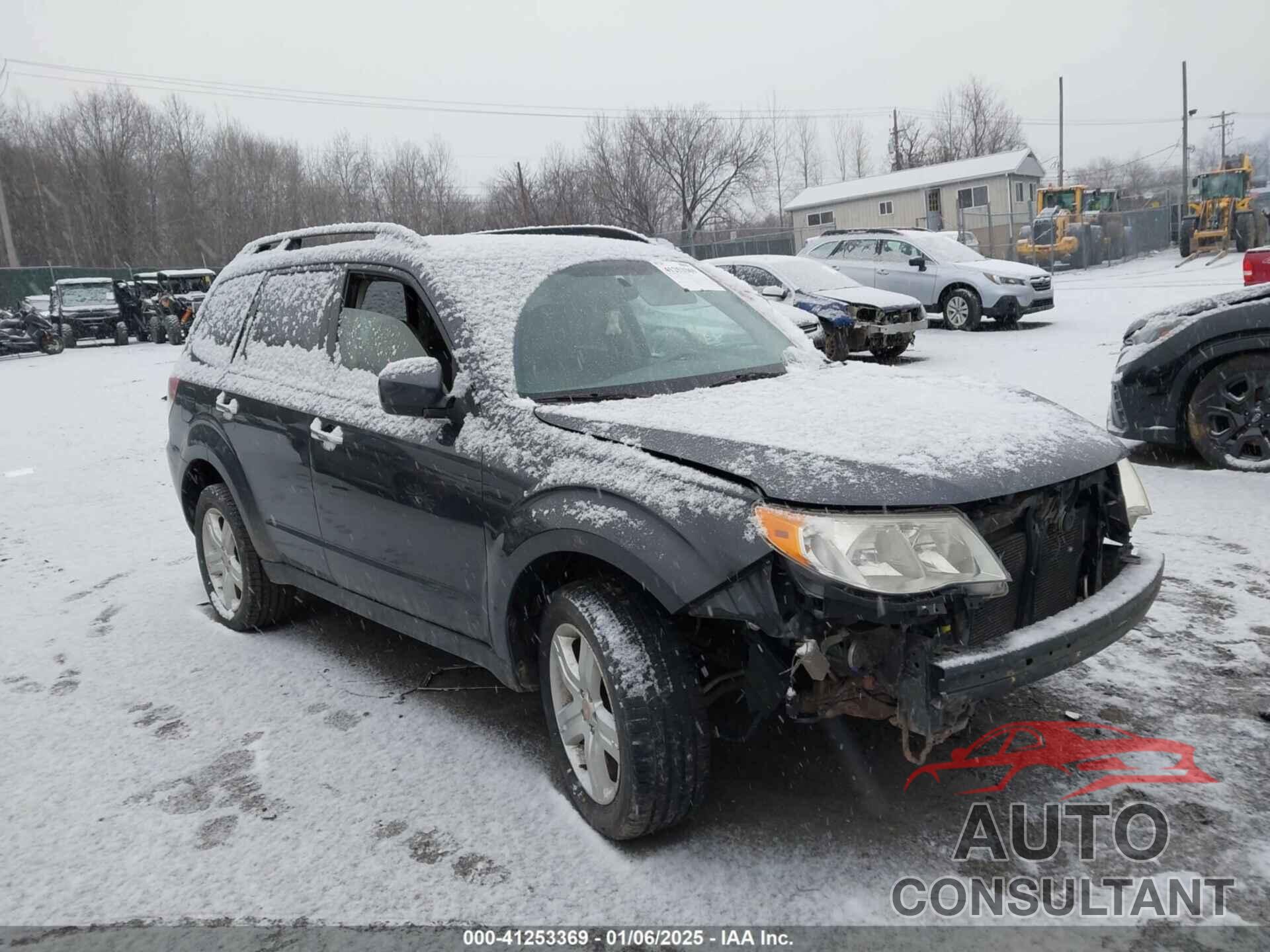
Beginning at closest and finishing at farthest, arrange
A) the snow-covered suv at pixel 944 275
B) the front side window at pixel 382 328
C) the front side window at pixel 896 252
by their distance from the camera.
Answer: the front side window at pixel 382 328
the snow-covered suv at pixel 944 275
the front side window at pixel 896 252

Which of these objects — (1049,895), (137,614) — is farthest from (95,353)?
(1049,895)

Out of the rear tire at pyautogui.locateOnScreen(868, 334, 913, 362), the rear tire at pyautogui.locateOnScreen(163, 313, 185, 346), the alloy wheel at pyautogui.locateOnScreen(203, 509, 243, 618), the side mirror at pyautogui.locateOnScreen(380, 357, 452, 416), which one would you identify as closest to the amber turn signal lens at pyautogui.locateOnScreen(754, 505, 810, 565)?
the side mirror at pyautogui.locateOnScreen(380, 357, 452, 416)

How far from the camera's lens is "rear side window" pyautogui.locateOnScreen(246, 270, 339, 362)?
4098mm

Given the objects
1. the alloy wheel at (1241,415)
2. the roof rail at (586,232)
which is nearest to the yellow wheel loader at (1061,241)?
the alloy wheel at (1241,415)

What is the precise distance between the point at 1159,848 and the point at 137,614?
4847mm

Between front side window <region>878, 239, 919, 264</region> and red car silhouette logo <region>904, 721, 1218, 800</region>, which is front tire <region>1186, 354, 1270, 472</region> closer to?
red car silhouette logo <region>904, 721, 1218, 800</region>

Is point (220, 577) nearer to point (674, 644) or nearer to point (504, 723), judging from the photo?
point (504, 723)

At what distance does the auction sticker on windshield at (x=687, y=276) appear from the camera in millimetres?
4043

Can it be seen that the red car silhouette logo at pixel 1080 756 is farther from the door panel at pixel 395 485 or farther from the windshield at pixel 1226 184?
the windshield at pixel 1226 184

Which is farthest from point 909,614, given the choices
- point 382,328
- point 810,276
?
point 810,276

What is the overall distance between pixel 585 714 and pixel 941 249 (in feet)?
51.6

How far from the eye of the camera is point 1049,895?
251 cm

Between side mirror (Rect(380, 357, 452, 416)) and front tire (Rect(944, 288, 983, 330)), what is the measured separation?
14.5 m

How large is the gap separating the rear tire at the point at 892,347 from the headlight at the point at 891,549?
433 inches
